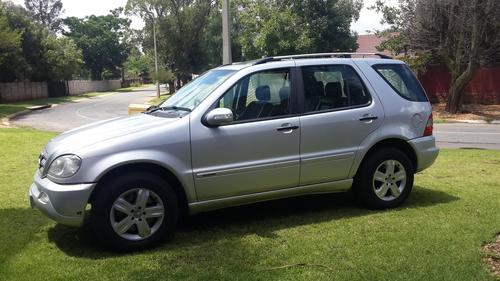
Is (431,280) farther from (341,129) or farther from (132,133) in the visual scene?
(132,133)

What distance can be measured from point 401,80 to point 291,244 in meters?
2.67

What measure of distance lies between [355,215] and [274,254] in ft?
5.33

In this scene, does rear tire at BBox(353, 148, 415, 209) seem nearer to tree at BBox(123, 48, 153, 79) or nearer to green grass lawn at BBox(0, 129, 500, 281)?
green grass lawn at BBox(0, 129, 500, 281)

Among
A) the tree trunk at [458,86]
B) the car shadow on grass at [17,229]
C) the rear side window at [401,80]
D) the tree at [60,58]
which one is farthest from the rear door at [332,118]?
the tree at [60,58]

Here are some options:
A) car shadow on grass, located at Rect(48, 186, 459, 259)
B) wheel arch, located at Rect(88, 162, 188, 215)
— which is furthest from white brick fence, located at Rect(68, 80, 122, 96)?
wheel arch, located at Rect(88, 162, 188, 215)

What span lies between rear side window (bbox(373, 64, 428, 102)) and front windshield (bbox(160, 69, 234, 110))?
1870 mm

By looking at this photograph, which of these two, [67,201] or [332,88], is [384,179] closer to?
[332,88]

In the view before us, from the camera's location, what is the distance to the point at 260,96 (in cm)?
555

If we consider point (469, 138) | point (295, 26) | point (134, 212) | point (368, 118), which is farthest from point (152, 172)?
point (295, 26)

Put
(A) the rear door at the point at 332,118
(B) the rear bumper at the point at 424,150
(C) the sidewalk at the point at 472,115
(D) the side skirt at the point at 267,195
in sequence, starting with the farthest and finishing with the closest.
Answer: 1. (C) the sidewalk at the point at 472,115
2. (B) the rear bumper at the point at 424,150
3. (A) the rear door at the point at 332,118
4. (D) the side skirt at the point at 267,195

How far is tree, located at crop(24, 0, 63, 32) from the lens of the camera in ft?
330

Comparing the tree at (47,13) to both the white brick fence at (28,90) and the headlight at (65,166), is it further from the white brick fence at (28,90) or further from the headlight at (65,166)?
the headlight at (65,166)

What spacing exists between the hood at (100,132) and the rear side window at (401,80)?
2.66 meters

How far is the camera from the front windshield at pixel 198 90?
17.9 feet
